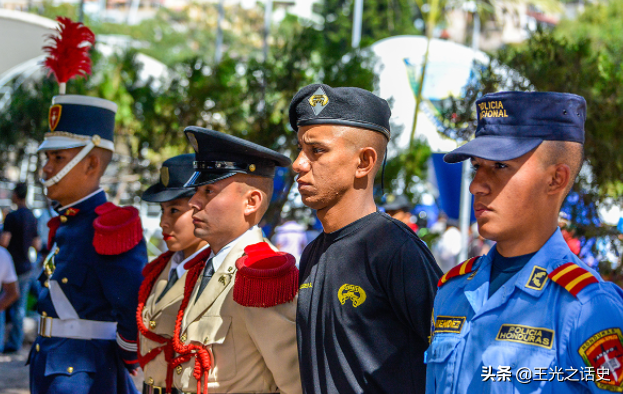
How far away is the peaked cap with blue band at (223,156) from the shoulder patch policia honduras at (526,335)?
152cm

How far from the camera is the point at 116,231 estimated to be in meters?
3.42

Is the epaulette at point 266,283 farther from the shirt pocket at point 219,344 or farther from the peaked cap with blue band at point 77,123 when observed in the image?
the peaked cap with blue band at point 77,123

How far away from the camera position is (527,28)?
223 inches

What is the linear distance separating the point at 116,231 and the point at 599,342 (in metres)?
2.60

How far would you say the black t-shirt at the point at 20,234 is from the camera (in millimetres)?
7723

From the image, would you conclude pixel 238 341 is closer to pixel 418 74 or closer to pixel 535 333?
pixel 535 333

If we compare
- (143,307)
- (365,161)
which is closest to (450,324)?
(365,161)

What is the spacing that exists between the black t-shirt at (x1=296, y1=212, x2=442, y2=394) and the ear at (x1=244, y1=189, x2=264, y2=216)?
74 cm

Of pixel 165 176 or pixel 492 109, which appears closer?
pixel 492 109

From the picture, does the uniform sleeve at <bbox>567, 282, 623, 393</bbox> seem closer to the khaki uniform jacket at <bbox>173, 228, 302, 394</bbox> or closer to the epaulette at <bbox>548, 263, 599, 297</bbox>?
the epaulette at <bbox>548, 263, 599, 297</bbox>

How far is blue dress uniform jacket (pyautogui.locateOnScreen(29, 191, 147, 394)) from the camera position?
3.40m

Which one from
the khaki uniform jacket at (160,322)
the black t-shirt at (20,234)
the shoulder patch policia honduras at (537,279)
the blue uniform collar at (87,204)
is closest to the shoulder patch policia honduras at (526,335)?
the shoulder patch policia honduras at (537,279)

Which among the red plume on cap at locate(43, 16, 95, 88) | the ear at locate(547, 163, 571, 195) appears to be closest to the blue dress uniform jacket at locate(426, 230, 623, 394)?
the ear at locate(547, 163, 571, 195)

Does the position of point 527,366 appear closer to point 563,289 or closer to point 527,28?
point 563,289
